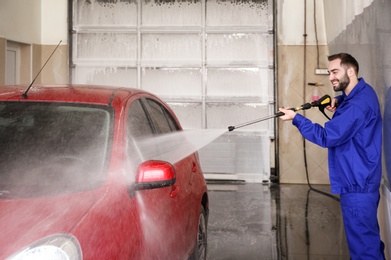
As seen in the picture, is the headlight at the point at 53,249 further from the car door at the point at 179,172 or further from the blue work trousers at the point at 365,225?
the blue work trousers at the point at 365,225

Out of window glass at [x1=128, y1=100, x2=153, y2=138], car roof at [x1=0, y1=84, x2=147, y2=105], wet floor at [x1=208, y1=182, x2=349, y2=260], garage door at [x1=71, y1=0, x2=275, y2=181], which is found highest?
garage door at [x1=71, y1=0, x2=275, y2=181]

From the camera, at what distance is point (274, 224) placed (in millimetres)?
5508

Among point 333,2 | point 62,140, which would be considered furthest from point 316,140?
point 333,2

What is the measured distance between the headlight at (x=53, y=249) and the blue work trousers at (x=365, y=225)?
Result: 2234mm

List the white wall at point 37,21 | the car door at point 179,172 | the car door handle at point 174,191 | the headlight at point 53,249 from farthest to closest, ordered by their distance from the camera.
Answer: the white wall at point 37,21
the car door at point 179,172
the car door handle at point 174,191
the headlight at point 53,249

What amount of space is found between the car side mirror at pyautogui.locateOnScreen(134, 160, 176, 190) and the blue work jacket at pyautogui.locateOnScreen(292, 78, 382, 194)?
4.75ft

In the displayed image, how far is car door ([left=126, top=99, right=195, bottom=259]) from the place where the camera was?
2.34m

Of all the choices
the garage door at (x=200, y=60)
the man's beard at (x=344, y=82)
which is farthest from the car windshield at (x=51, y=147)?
the garage door at (x=200, y=60)

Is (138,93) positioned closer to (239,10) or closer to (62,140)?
(62,140)

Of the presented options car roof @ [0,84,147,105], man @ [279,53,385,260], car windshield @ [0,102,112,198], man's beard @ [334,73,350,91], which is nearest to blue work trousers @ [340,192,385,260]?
man @ [279,53,385,260]

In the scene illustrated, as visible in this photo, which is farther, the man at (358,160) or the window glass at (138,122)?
the man at (358,160)

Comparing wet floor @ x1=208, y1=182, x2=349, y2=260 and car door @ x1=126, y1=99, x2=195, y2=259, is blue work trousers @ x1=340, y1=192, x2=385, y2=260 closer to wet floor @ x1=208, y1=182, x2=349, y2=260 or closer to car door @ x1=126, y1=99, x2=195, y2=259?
wet floor @ x1=208, y1=182, x2=349, y2=260

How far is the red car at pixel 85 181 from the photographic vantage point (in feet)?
5.92

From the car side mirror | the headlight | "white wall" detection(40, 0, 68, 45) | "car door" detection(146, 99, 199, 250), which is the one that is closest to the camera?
the headlight
